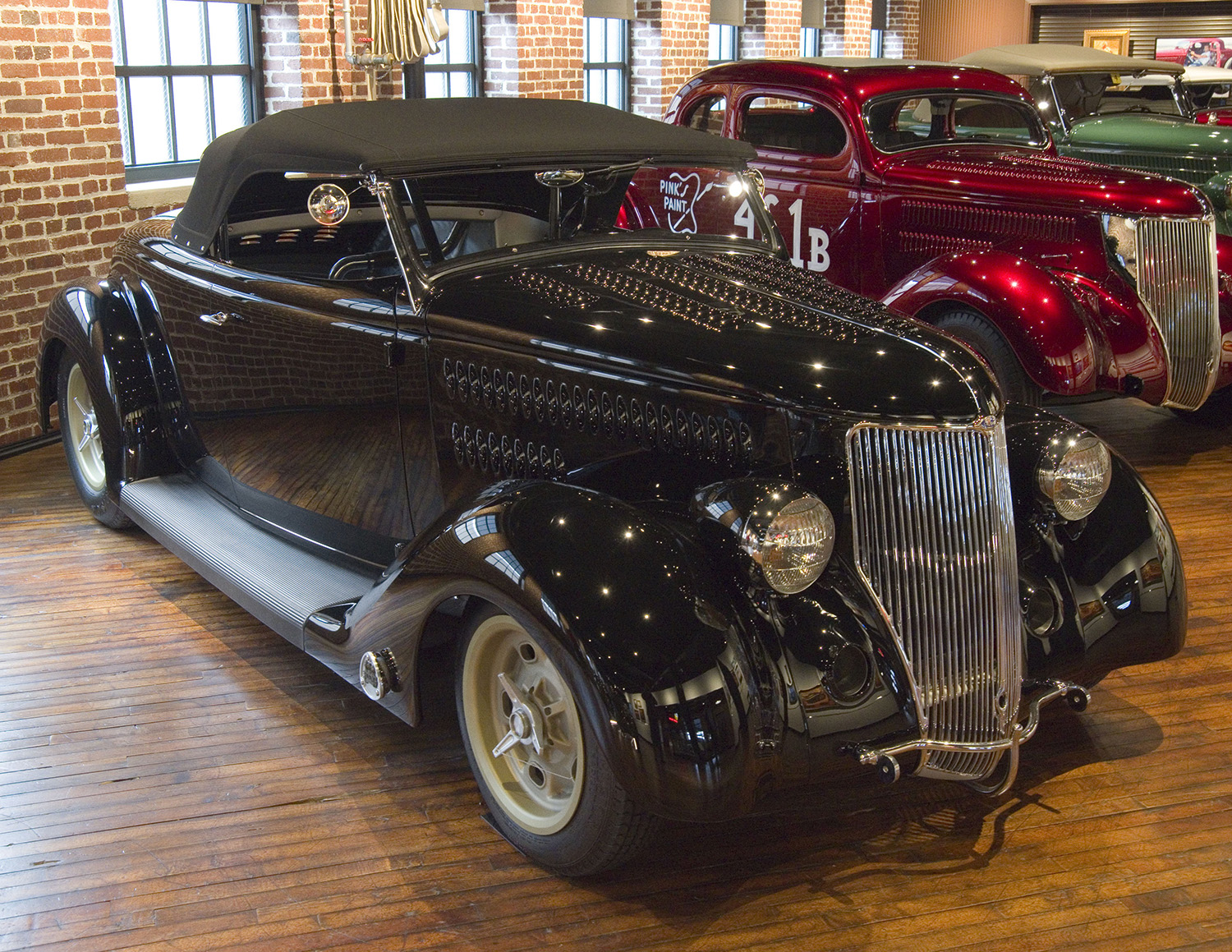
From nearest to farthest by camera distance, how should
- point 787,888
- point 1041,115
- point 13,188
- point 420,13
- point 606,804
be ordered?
point 606,804
point 787,888
point 13,188
point 1041,115
point 420,13

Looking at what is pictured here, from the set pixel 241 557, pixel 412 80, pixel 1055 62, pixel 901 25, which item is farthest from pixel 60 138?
pixel 901 25

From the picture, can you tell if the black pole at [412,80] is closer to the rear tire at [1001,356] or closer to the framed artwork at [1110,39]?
the rear tire at [1001,356]

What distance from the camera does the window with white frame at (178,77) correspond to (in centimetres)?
682

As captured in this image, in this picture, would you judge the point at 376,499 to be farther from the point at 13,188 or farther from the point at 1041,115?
the point at 1041,115

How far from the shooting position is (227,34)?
24.1 feet

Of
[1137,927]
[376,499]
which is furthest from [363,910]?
[1137,927]

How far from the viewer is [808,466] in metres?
2.51

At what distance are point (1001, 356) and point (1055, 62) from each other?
4.15m

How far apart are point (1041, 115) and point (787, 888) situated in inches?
207

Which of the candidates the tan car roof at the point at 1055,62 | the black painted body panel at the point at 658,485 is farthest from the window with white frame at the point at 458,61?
the black painted body panel at the point at 658,485

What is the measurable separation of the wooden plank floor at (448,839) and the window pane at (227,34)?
15.7 ft

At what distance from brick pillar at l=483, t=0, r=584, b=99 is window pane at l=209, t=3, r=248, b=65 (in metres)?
2.27

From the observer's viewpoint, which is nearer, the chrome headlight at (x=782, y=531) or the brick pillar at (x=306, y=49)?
the chrome headlight at (x=782, y=531)

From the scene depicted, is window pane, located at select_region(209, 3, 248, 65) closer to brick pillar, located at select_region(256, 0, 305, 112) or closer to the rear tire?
brick pillar, located at select_region(256, 0, 305, 112)
